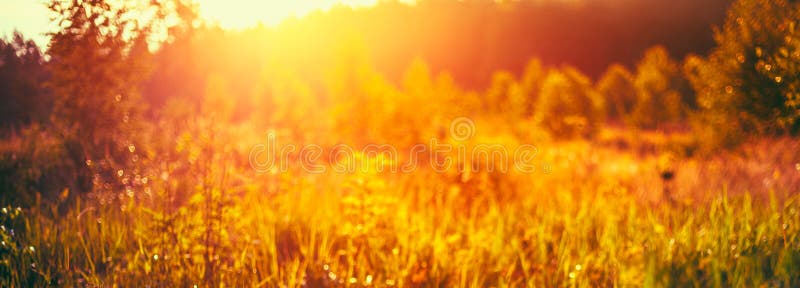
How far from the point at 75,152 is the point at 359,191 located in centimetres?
361

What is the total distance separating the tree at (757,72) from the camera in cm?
443

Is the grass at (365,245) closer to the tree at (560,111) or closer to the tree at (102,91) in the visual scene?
the tree at (102,91)

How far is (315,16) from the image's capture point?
61.3 metres

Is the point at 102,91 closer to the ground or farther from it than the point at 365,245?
farther from it

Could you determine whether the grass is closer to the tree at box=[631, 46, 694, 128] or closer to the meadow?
the meadow

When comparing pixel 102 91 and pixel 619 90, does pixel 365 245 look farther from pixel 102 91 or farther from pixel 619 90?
pixel 619 90

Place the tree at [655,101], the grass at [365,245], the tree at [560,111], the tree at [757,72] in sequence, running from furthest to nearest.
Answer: the tree at [655,101]
the tree at [560,111]
the tree at [757,72]
the grass at [365,245]

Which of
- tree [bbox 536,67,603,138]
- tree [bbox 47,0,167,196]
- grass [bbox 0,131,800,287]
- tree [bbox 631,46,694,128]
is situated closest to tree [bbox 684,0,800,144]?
grass [bbox 0,131,800,287]

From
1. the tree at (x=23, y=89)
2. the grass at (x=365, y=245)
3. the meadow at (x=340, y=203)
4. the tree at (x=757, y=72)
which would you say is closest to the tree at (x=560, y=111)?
the tree at (x=757, y=72)

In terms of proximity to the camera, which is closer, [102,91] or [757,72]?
[102,91]

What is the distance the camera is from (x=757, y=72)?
305 inches

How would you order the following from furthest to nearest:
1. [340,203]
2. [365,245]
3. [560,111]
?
[560,111] < [340,203] < [365,245]

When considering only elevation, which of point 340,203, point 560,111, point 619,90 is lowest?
point 340,203

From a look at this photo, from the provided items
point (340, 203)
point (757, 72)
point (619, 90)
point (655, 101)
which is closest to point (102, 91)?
point (340, 203)
